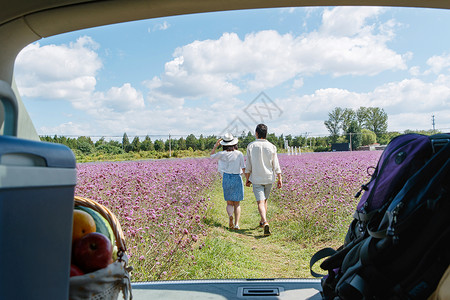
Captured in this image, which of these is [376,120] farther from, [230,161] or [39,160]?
[39,160]

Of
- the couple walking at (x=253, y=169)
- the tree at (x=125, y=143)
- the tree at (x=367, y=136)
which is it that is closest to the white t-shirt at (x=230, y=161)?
the couple walking at (x=253, y=169)

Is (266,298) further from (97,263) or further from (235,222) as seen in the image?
(235,222)

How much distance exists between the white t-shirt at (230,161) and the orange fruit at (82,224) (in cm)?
421

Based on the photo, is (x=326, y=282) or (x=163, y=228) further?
(x=163, y=228)

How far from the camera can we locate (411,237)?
53.6 inches

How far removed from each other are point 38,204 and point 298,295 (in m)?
1.76

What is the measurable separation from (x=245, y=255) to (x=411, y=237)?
318 centimetres

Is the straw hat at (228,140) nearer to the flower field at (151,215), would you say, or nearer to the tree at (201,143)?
the flower field at (151,215)

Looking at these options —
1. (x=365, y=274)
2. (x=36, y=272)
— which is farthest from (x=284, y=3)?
(x=36, y=272)

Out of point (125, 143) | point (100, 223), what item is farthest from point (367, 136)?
point (100, 223)

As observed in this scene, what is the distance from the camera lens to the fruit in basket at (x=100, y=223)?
117 centimetres

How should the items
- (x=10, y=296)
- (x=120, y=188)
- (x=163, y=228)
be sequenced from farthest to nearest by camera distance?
1. (x=120, y=188)
2. (x=163, y=228)
3. (x=10, y=296)

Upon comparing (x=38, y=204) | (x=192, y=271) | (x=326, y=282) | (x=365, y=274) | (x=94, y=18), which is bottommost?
(x=192, y=271)

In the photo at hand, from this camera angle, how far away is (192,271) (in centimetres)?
368
